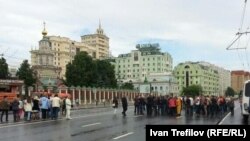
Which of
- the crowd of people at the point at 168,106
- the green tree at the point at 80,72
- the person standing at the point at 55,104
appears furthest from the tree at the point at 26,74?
the person standing at the point at 55,104

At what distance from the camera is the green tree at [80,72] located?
95.9m

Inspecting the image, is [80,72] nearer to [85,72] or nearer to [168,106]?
[85,72]

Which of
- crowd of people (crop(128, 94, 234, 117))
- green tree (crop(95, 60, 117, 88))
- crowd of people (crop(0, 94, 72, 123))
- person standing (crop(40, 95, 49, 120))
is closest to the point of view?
crowd of people (crop(0, 94, 72, 123))

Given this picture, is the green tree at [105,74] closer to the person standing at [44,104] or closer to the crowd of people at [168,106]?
the crowd of people at [168,106]

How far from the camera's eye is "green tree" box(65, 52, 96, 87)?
95.9m

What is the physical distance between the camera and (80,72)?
96.0 metres

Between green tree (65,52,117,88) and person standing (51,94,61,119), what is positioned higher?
green tree (65,52,117,88)

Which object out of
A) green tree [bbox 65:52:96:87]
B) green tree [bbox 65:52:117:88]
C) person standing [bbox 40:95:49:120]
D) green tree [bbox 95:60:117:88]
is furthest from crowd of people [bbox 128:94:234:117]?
green tree [bbox 95:60:117:88]

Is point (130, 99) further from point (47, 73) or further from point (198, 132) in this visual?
point (198, 132)

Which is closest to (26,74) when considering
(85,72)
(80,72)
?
(80,72)

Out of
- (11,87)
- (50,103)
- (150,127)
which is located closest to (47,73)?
(11,87)

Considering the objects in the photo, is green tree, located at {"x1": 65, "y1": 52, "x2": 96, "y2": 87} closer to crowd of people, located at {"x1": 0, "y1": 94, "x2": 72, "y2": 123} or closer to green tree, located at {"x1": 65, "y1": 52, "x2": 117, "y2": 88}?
green tree, located at {"x1": 65, "y1": 52, "x2": 117, "y2": 88}

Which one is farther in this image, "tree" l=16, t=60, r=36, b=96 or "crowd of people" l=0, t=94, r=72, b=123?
"tree" l=16, t=60, r=36, b=96

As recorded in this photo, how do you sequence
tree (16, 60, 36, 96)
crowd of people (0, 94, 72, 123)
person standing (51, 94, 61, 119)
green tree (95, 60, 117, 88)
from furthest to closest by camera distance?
green tree (95, 60, 117, 88), tree (16, 60, 36, 96), person standing (51, 94, 61, 119), crowd of people (0, 94, 72, 123)
